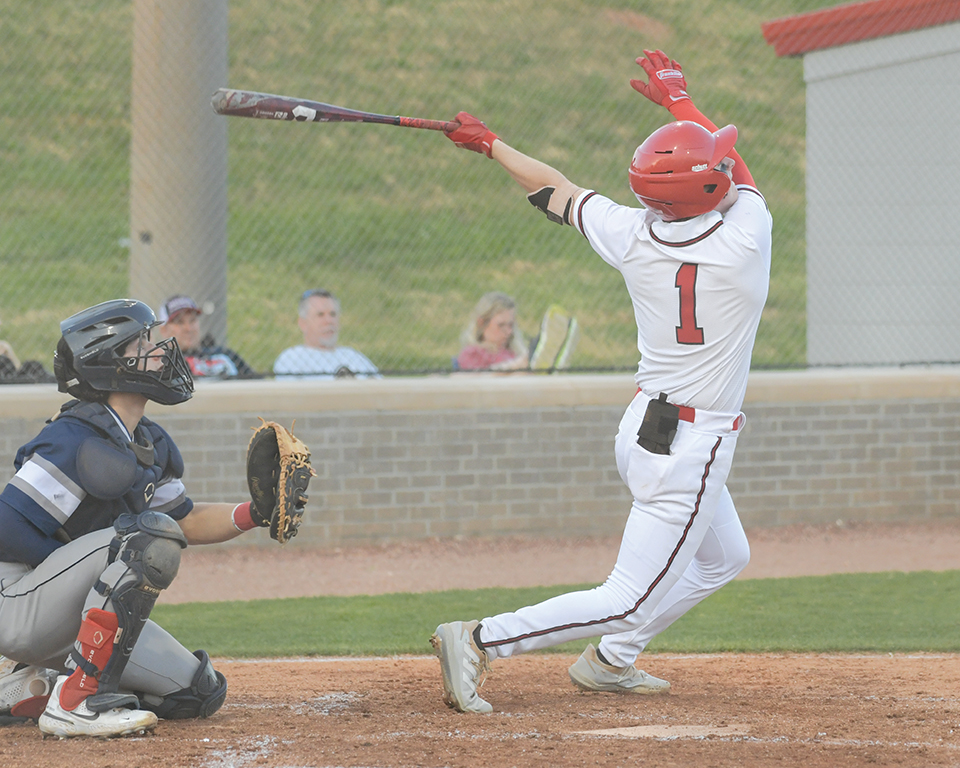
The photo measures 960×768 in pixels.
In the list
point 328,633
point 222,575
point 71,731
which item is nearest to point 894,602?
point 328,633

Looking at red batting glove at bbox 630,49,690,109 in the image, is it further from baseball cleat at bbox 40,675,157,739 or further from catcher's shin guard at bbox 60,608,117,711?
baseball cleat at bbox 40,675,157,739

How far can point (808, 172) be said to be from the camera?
973 centimetres

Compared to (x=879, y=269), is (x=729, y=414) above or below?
below

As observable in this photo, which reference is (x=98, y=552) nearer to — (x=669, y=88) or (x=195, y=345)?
(x=669, y=88)

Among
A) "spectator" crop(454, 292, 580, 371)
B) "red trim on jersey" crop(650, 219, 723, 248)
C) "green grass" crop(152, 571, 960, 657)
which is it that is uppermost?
"red trim on jersey" crop(650, 219, 723, 248)

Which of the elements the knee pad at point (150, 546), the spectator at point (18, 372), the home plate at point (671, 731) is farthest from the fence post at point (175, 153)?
the home plate at point (671, 731)

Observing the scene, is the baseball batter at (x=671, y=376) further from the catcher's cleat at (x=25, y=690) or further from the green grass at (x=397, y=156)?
the green grass at (x=397, y=156)

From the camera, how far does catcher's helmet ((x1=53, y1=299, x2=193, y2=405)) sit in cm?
363

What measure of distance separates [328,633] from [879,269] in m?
5.48

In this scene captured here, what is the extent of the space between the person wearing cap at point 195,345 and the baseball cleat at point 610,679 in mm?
4064

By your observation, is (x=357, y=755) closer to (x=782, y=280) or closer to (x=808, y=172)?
(x=808, y=172)

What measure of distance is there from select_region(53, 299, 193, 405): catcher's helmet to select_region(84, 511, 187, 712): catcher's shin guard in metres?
0.40

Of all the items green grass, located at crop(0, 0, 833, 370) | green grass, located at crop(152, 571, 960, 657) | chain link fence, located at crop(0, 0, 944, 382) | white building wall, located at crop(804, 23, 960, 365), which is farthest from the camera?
green grass, located at crop(0, 0, 833, 370)

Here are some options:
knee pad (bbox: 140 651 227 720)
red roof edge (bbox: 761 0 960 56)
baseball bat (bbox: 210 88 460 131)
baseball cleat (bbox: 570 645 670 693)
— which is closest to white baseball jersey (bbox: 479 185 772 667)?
baseball cleat (bbox: 570 645 670 693)
